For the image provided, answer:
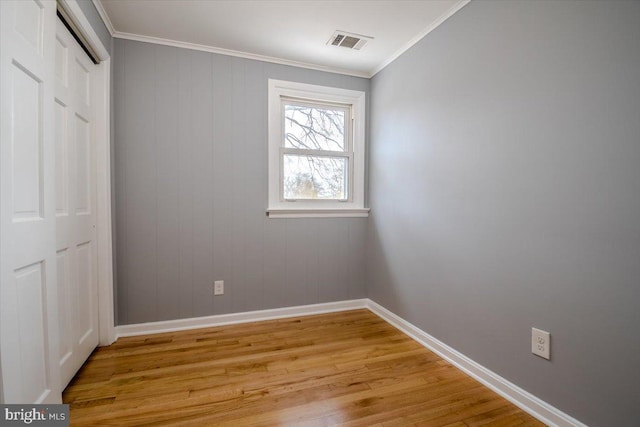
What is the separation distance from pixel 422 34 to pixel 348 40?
59 cm

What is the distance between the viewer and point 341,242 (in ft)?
10.0

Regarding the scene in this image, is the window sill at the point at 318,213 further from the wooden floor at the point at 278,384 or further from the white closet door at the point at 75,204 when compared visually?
the white closet door at the point at 75,204

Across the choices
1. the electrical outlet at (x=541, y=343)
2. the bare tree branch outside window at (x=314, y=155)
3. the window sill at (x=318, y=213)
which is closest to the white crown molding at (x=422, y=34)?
the bare tree branch outside window at (x=314, y=155)

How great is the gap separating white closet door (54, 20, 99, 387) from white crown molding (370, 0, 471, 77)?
2391 millimetres

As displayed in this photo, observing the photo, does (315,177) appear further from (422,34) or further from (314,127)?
(422,34)

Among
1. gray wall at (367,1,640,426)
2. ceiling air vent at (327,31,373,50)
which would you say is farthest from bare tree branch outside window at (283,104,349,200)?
gray wall at (367,1,640,426)

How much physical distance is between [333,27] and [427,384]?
2.60 m

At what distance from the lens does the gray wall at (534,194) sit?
3.99ft

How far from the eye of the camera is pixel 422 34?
229cm

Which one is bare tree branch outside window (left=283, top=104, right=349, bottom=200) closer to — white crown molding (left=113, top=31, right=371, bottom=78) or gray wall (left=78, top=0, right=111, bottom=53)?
white crown molding (left=113, top=31, right=371, bottom=78)

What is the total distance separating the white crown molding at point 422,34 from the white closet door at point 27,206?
2.30 m

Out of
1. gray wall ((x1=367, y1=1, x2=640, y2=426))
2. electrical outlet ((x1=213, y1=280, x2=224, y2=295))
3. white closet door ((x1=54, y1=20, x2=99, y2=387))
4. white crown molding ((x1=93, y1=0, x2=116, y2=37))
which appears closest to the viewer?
gray wall ((x1=367, y1=1, x2=640, y2=426))

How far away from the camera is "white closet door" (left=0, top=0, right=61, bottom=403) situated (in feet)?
3.43

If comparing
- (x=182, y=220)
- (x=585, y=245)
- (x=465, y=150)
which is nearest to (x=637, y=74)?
(x=585, y=245)
